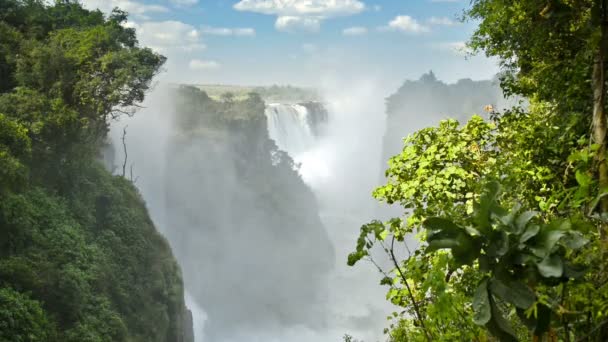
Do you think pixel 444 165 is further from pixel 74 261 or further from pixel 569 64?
pixel 74 261

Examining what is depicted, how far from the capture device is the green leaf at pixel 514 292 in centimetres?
247

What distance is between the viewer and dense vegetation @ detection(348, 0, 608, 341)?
2551 millimetres

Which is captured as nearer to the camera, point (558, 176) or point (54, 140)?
point (558, 176)

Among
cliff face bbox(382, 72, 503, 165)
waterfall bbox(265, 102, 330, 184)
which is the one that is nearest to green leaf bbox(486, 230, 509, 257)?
waterfall bbox(265, 102, 330, 184)

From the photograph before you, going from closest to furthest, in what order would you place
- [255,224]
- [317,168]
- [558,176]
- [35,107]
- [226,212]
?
[558,176] → [35,107] → [226,212] → [255,224] → [317,168]

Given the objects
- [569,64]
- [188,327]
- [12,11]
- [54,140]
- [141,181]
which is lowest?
[188,327]

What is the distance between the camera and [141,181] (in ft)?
146

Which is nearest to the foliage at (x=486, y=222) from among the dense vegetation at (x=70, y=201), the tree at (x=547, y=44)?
the tree at (x=547, y=44)

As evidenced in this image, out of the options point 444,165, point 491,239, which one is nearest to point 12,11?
point 444,165

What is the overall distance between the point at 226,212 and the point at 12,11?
34886 millimetres

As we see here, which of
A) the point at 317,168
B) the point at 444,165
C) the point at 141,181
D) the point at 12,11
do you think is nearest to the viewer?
the point at 444,165

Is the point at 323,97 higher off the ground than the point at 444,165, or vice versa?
the point at 323,97

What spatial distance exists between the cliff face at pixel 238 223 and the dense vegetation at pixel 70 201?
22510 millimetres

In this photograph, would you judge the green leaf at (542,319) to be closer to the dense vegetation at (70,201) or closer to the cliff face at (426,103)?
the dense vegetation at (70,201)
